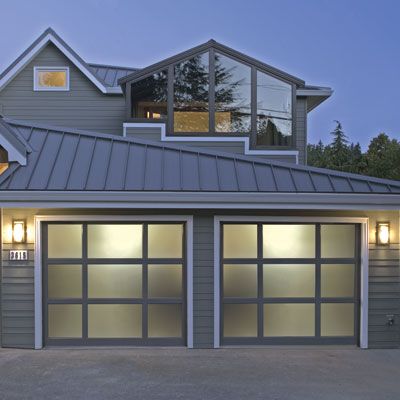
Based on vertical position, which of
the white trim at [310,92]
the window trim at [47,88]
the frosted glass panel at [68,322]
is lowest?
the frosted glass panel at [68,322]

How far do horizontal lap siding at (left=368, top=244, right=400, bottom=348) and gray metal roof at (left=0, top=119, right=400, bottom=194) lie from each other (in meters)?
1.21

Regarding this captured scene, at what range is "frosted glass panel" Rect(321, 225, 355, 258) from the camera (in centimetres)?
801

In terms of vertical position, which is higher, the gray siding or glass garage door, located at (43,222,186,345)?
the gray siding

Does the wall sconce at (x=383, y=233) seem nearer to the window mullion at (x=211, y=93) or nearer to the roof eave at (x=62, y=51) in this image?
the window mullion at (x=211, y=93)

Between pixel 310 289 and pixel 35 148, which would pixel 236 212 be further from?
pixel 35 148

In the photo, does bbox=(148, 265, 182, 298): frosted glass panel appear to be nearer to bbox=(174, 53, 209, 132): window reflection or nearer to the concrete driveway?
the concrete driveway

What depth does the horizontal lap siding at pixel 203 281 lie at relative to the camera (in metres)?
7.77

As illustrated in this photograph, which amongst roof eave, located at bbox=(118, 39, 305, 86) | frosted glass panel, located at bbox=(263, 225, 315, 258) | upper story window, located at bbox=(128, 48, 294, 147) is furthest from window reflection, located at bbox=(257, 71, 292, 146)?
frosted glass panel, located at bbox=(263, 225, 315, 258)

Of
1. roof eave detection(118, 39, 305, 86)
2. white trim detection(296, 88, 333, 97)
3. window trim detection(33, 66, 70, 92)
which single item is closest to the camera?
roof eave detection(118, 39, 305, 86)

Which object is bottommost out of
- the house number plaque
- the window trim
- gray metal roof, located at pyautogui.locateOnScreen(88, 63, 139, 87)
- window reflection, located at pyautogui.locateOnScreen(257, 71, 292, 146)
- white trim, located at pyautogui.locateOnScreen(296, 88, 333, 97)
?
the house number plaque

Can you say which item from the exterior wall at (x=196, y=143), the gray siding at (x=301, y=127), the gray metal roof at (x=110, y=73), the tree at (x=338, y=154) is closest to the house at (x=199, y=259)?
the exterior wall at (x=196, y=143)

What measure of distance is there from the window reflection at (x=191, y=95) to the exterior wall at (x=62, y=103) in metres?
2.57

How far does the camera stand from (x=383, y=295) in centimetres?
792

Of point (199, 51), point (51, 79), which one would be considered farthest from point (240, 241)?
point (51, 79)
